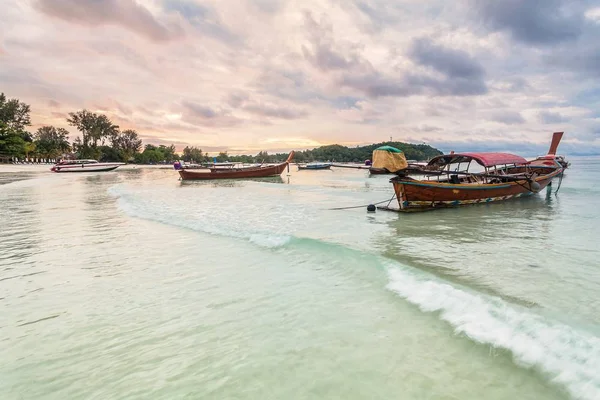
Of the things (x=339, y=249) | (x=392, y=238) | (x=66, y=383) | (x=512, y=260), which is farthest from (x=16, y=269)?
(x=512, y=260)

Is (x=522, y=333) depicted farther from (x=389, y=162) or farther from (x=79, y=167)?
(x=79, y=167)

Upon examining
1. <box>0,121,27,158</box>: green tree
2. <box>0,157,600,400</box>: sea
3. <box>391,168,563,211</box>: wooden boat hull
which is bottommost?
<box>0,157,600,400</box>: sea

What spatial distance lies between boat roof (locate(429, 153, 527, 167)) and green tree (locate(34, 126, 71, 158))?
104765 millimetres

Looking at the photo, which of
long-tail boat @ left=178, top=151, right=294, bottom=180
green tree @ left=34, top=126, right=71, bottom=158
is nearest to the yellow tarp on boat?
long-tail boat @ left=178, top=151, right=294, bottom=180

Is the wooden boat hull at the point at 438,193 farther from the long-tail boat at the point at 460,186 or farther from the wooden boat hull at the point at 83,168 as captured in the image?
the wooden boat hull at the point at 83,168

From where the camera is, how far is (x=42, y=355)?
3.62m

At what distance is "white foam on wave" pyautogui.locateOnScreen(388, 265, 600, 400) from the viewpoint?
341 centimetres

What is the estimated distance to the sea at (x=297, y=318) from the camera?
10.4ft

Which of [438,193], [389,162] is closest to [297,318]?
[389,162]

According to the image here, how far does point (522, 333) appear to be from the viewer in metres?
4.14

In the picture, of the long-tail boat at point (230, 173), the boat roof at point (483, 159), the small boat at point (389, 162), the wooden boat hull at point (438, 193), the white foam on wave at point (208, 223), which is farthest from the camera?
the long-tail boat at point (230, 173)

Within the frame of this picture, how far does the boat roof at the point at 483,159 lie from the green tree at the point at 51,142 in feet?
344

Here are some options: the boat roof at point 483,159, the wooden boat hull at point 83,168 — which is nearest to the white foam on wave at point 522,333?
the boat roof at point 483,159

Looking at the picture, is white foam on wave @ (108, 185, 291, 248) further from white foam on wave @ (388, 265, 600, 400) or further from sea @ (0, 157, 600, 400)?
white foam on wave @ (388, 265, 600, 400)
